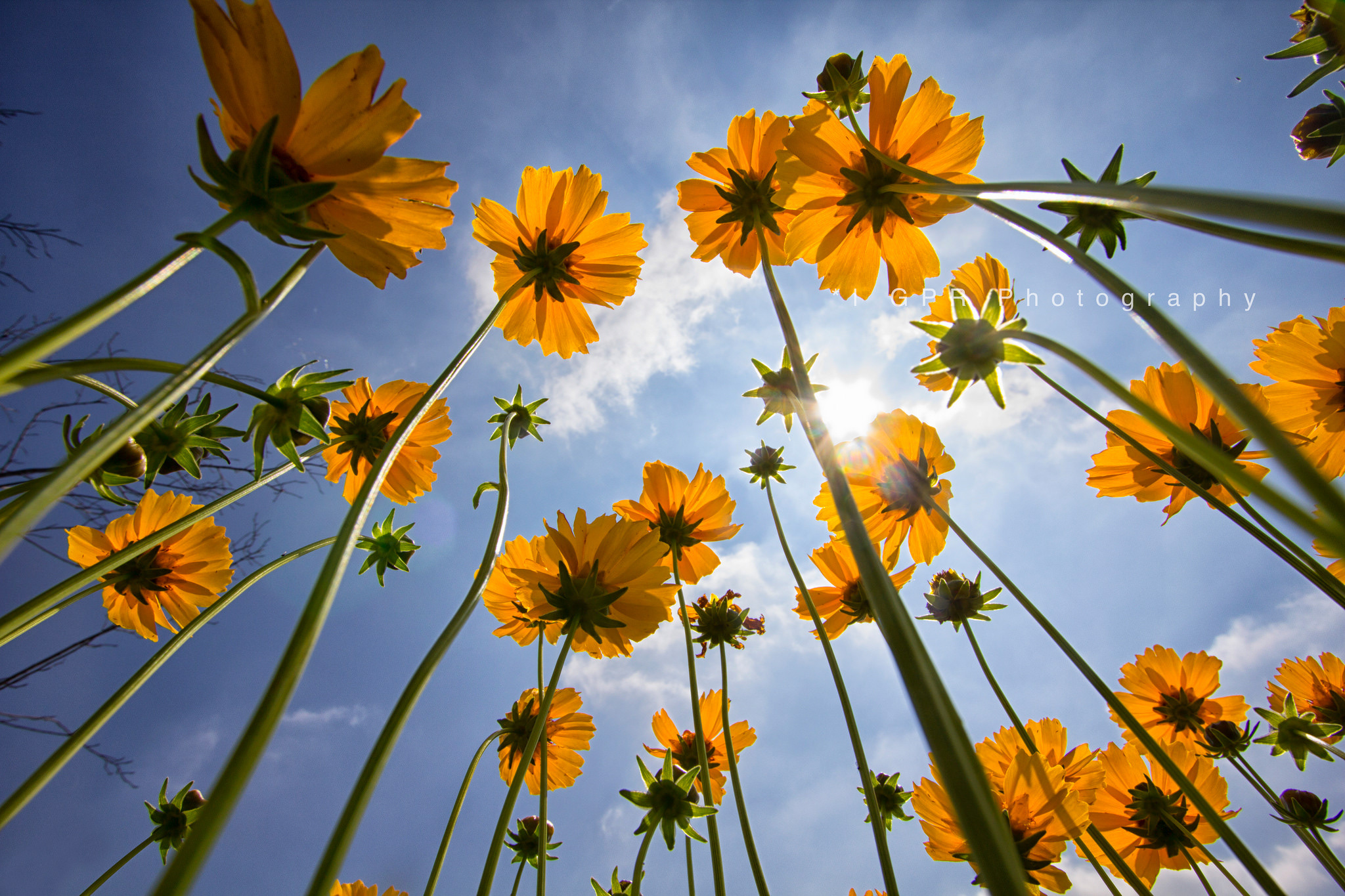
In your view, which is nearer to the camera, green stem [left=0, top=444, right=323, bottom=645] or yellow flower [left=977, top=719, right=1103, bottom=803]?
green stem [left=0, top=444, right=323, bottom=645]

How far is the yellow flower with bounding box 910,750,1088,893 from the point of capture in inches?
37.6

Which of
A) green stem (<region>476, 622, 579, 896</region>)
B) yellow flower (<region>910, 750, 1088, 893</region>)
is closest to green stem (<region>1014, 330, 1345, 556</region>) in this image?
green stem (<region>476, 622, 579, 896</region>)

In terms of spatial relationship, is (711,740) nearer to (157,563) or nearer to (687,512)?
(687,512)

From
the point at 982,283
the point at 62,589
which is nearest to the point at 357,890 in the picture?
the point at 62,589

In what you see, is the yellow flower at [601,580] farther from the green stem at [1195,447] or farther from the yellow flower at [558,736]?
the green stem at [1195,447]

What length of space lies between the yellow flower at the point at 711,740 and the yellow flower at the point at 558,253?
120 centimetres

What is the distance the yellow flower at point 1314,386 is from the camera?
1.14m

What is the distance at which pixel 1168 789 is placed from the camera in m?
1.36

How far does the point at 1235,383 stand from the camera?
11.6 inches

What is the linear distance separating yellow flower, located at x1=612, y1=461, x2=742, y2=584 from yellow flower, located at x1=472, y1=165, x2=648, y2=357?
434 millimetres

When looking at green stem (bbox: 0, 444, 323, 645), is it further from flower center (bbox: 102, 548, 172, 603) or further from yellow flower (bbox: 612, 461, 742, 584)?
yellow flower (bbox: 612, 461, 742, 584)

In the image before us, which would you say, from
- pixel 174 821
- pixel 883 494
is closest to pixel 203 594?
pixel 174 821

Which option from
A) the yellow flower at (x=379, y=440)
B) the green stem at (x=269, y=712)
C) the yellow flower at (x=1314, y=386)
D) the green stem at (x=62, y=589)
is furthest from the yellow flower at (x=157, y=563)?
the yellow flower at (x=1314, y=386)

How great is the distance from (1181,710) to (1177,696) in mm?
42
